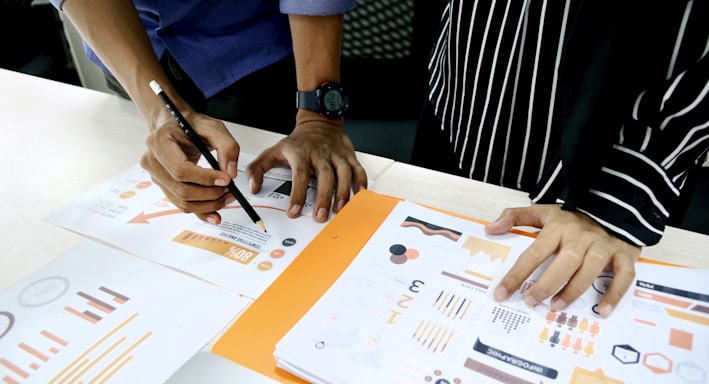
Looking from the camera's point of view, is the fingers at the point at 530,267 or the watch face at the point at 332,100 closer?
the fingers at the point at 530,267

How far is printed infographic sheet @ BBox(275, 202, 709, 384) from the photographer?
45 cm

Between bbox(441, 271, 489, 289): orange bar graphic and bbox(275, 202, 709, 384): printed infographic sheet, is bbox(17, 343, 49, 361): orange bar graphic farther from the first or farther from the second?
bbox(441, 271, 489, 289): orange bar graphic

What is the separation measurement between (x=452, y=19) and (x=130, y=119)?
2.22ft

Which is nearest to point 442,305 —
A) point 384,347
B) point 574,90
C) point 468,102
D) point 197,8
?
point 384,347

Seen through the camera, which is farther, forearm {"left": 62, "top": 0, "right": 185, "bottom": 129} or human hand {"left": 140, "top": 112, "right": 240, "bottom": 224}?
forearm {"left": 62, "top": 0, "right": 185, "bottom": 129}

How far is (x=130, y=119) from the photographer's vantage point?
0.99 metres

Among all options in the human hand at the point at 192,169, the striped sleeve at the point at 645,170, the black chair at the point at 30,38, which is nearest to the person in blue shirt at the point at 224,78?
the human hand at the point at 192,169

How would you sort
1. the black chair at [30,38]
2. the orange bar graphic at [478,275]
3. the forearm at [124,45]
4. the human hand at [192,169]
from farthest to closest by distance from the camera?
the black chair at [30,38] → the forearm at [124,45] → the human hand at [192,169] → the orange bar graphic at [478,275]

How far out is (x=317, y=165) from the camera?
2.53 feet

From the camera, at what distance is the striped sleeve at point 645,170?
0.55 m

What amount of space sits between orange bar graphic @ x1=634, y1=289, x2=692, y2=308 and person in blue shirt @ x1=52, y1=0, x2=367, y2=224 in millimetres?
400

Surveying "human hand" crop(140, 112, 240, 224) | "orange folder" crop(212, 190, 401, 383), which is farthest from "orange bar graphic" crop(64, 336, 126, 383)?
"human hand" crop(140, 112, 240, 224)

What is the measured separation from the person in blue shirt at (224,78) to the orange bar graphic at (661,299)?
40 cm

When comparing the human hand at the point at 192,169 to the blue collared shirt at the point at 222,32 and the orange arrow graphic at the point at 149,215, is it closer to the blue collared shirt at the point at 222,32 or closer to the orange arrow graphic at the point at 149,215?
the orange arrow graphic at the point at 149,215
